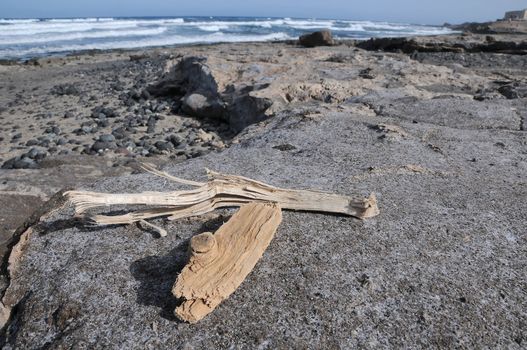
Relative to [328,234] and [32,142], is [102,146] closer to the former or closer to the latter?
[32,142]

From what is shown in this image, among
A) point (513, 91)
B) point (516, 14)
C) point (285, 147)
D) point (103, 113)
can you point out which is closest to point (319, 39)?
point (103, 113)

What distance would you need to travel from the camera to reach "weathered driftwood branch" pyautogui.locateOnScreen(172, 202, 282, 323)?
150 cm

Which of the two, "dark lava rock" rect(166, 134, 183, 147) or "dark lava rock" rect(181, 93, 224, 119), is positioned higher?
"dark lava rock" rect(181, 93, 224, 119)

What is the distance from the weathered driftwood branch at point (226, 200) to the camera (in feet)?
6.46

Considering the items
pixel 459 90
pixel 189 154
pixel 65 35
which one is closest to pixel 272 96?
pixel 189 154

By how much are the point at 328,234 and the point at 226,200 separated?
1.64 feet

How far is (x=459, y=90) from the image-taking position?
5270mm

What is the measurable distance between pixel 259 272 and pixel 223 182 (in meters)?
0.51

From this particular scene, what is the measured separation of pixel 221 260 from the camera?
165 centimetres

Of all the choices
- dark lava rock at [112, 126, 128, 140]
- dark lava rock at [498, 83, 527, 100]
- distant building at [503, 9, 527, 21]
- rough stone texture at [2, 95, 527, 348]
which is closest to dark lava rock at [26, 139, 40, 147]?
dark lava rock at [112, 126, 128, 140]

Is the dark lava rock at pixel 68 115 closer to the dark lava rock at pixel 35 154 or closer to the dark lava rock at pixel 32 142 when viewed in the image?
the dark lava rock at pixel 32 142

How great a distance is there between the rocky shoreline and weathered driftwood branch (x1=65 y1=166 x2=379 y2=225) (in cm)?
6

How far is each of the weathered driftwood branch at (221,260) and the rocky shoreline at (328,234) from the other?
0.05 meters

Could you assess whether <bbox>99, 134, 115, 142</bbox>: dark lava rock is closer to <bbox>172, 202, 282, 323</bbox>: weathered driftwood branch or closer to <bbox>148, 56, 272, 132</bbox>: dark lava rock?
<bbox>148, 56, 272, 132</bbox>: dark lava rock
